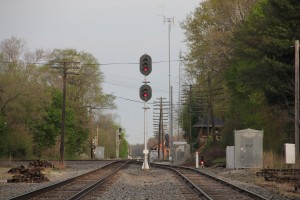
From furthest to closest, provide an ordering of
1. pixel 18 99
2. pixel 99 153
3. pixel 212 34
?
pixel 99 153, pixel 18 99, pixel 212 34

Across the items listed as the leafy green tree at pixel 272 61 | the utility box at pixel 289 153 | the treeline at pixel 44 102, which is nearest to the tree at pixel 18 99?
the treeline at pixel 44 102

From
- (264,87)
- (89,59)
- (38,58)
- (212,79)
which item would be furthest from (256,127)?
(89,59)

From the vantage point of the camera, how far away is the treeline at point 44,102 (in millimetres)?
67250

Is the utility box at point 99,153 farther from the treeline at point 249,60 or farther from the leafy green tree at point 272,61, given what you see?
the leafy green tree at point 272,61

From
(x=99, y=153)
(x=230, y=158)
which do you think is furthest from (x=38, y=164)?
(x=99, y=153)

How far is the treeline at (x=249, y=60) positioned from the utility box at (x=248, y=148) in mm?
2522

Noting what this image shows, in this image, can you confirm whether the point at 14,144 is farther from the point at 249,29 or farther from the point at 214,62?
the point at 249,29

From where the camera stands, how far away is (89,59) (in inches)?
3548

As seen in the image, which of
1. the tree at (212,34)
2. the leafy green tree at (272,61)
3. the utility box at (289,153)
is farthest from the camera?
the tree at (212,34)

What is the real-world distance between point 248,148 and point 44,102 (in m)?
40.2

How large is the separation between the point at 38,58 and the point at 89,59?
11396 mm

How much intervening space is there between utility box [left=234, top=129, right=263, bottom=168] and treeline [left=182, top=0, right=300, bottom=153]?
2522mm

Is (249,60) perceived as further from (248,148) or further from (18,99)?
(18,99)

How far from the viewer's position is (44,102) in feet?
240
